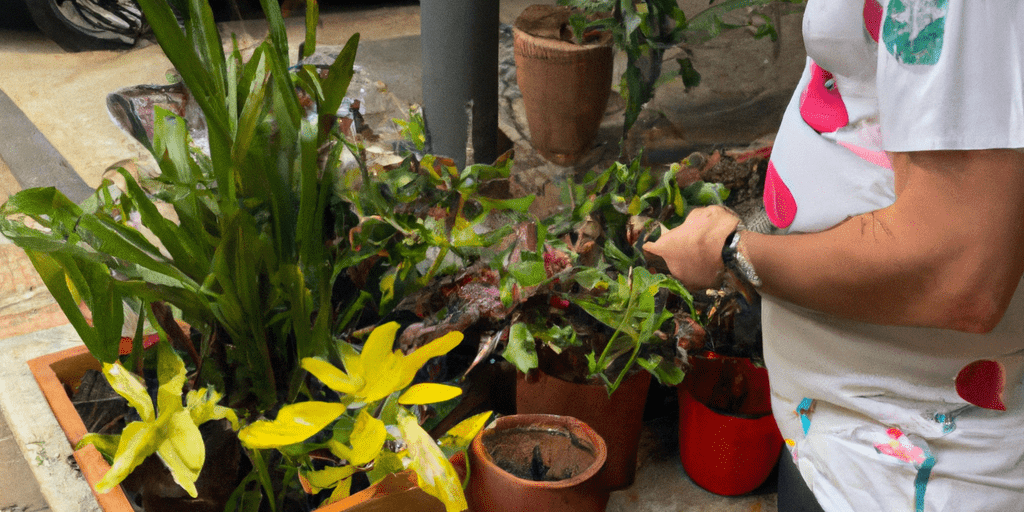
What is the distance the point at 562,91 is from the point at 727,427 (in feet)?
3.58

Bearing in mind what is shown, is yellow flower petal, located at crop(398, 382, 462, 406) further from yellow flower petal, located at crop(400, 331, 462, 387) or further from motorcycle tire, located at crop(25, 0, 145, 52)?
motorcycle tire, located at crop(25, 0, 145, 52)

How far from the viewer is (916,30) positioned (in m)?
0.50

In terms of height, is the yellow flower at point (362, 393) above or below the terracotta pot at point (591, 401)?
above

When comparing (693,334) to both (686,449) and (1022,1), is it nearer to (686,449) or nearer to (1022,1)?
(686,449)

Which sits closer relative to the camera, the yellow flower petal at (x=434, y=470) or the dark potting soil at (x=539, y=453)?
the yellow flower petal at (x=434, y=470)

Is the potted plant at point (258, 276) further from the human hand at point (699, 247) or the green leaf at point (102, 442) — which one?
the human hand at point (699, 247)

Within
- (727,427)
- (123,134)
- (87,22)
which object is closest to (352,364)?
(727,427)

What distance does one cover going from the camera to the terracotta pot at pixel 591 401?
3.44ft

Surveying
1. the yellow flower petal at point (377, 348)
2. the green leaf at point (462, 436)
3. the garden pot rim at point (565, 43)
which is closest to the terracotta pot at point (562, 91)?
the garden pot rim at point (565, 43)

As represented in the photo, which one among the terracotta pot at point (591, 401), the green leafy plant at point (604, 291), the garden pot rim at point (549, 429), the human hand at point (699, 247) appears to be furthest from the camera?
the terracotta pot at point (591, 401)

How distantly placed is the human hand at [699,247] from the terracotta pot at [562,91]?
4.02 feet

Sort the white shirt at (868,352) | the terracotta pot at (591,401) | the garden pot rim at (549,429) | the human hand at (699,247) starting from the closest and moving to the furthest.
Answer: the white shirt at (868,352) < the human hand at (699,247) < the garden pot rim at (549,429) < the terracotta pot at (591,401)

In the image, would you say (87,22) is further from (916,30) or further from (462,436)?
(916,30)

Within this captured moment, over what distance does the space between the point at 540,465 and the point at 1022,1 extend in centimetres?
64
